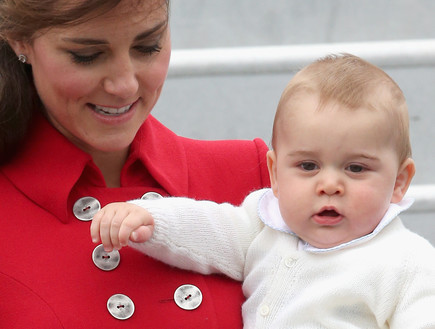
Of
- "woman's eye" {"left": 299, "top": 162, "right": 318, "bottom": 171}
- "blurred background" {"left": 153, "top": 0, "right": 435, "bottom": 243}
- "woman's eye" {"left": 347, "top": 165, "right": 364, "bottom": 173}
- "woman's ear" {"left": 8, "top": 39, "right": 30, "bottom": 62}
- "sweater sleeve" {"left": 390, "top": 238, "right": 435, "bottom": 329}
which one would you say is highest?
"woman's ear" {"left": 8, "top": 39, "right": 30, "bottom": 62}

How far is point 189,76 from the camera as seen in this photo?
3453 mm

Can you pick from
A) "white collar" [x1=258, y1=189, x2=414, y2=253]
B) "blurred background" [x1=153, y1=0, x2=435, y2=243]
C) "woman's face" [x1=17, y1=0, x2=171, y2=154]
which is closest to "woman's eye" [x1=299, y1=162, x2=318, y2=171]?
"white collar" [x1=258, y1=189, x2=414, y2=253]

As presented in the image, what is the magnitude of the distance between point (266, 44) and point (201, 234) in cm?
190

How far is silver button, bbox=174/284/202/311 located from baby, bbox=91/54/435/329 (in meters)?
0.05

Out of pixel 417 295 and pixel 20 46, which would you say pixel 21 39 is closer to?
pixel 20 46

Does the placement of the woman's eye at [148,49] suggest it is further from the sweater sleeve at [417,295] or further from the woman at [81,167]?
the sweater sleeve at [417,295]

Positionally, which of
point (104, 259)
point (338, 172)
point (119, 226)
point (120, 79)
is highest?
point (120, 79)

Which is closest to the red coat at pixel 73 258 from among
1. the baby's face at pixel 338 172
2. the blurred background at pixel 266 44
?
the baby's face at pixel 338 172

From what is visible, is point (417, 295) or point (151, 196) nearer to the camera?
point (417, 295)

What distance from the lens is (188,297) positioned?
177 cm

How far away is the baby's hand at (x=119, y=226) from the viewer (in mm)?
1646

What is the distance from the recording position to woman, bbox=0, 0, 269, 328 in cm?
167

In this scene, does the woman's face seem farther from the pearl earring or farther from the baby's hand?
the baby's hand

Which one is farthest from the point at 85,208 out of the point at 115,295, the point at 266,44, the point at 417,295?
the point at 266,44
